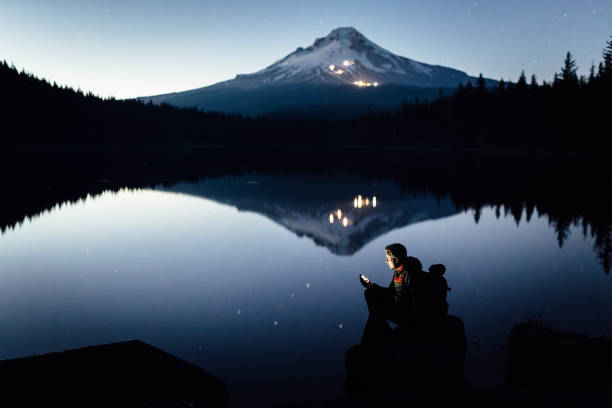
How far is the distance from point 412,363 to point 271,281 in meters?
7.04

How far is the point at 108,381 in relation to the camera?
6176mm

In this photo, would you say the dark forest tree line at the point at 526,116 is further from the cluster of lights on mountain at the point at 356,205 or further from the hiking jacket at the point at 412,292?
the hiking jacket at the point at 412,292

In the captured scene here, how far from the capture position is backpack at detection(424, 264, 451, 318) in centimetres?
686

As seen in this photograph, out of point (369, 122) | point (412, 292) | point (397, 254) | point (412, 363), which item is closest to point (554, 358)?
point (412, 363)

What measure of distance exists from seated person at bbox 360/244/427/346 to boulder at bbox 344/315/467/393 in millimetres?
163

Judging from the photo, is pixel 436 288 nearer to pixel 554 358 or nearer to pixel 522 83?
pixel 554 358

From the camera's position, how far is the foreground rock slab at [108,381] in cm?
569

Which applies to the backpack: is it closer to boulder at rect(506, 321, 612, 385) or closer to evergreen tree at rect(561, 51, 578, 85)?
boulder at rect(506, 321, 612, 385)

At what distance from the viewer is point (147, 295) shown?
1198cm

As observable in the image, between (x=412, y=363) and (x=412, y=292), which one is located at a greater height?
(x=412, y=292)

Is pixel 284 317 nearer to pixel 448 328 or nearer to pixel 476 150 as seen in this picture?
pixel 448 328

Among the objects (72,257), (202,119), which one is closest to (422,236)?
(72,257)

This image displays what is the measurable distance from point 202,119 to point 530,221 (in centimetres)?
17950

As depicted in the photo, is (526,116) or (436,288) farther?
(526,116)
